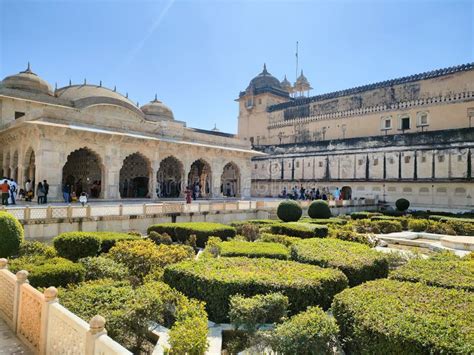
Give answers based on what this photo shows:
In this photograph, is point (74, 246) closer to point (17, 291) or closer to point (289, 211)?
point (17, 291)

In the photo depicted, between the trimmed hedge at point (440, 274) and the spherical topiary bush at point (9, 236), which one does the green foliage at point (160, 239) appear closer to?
the spherical topiary bush at point (9, 236)

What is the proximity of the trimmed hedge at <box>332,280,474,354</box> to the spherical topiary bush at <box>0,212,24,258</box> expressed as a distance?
690 cm

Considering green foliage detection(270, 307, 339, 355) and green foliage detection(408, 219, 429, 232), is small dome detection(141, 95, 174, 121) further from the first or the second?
green foliage detection(270, 307, 339, 355)

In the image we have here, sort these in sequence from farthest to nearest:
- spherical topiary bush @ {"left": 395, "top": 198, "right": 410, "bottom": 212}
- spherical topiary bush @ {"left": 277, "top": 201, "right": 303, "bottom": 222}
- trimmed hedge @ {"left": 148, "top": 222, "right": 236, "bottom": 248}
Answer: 1. spherical topiary bush @ {"left": 395, "top": 198, "right": 410, "bottom": 212}
2. spherical topiary bush @ {"left": 277, "top": 201, "right": 303, "bottom": 222}
3. trimmed hedge @ {"left": 148, "top": 222, "right": 236, "bottom": 248}

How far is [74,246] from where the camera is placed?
7.79m

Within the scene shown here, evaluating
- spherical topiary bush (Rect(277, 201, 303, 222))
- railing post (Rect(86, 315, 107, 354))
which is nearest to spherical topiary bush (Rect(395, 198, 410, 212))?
spherical topiary bush (Rect(277, 201, 303, 222))

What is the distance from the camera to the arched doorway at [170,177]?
26672 mm

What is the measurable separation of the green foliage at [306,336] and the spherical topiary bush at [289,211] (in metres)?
11.2

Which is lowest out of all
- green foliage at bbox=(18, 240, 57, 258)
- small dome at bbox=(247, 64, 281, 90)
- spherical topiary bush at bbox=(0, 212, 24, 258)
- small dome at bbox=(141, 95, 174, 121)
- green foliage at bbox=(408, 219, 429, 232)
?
green foliage at bbox=(408, 219, 429, 232)

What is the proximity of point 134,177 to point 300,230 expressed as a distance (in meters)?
16.4

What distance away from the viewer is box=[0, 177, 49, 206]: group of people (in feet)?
46.0

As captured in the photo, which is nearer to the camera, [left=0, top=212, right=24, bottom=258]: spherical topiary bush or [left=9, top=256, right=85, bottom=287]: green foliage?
[left=9, top=256, right=85, bottom=287]: green foliage

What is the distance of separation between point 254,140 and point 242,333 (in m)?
40.6

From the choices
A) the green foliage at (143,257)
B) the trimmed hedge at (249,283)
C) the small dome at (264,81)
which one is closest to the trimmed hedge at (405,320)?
the trimmed hedge at (249,283)
